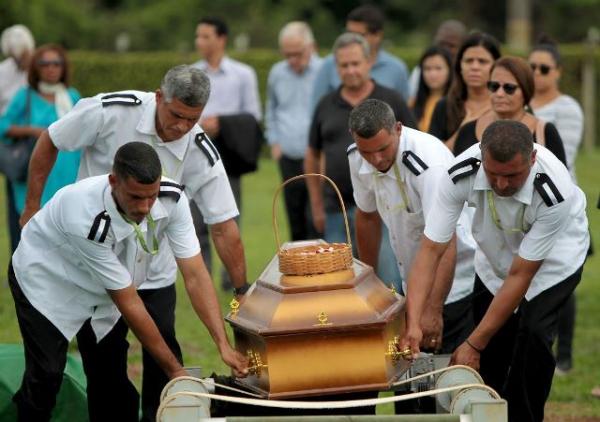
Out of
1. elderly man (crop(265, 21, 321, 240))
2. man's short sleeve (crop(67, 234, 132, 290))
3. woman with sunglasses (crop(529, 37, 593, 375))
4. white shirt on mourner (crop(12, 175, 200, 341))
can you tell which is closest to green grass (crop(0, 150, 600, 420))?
woman with sunglasses (crop(529, 37, 593, 375))

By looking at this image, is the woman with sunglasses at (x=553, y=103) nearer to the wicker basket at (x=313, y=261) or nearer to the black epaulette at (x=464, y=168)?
the black epaulette at (x=464, y=168)

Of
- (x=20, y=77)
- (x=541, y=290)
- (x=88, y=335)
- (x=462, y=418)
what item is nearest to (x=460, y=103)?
(x=541, y=290)

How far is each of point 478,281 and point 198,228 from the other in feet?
12.6

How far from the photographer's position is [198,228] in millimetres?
10391

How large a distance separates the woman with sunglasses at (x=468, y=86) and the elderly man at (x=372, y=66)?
6.43 feet

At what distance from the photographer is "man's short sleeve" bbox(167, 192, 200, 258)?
20.4 ft

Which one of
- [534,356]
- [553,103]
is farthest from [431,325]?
[553,103]

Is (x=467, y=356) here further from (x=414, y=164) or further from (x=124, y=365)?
(x=124, y=365)

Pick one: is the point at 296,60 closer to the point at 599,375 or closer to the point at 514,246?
the point at 599,375

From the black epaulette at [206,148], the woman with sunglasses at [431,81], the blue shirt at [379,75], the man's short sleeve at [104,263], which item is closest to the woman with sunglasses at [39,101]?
the blue shirt at [379,75]

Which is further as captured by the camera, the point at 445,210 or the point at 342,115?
the point at 342,115

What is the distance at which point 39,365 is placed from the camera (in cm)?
623

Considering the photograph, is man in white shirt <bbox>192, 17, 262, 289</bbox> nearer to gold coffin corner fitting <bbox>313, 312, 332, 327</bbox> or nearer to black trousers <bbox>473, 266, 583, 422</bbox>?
black trousers <bbox>473, 266, 583, 422</bbox>

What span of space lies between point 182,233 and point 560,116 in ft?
12.3
